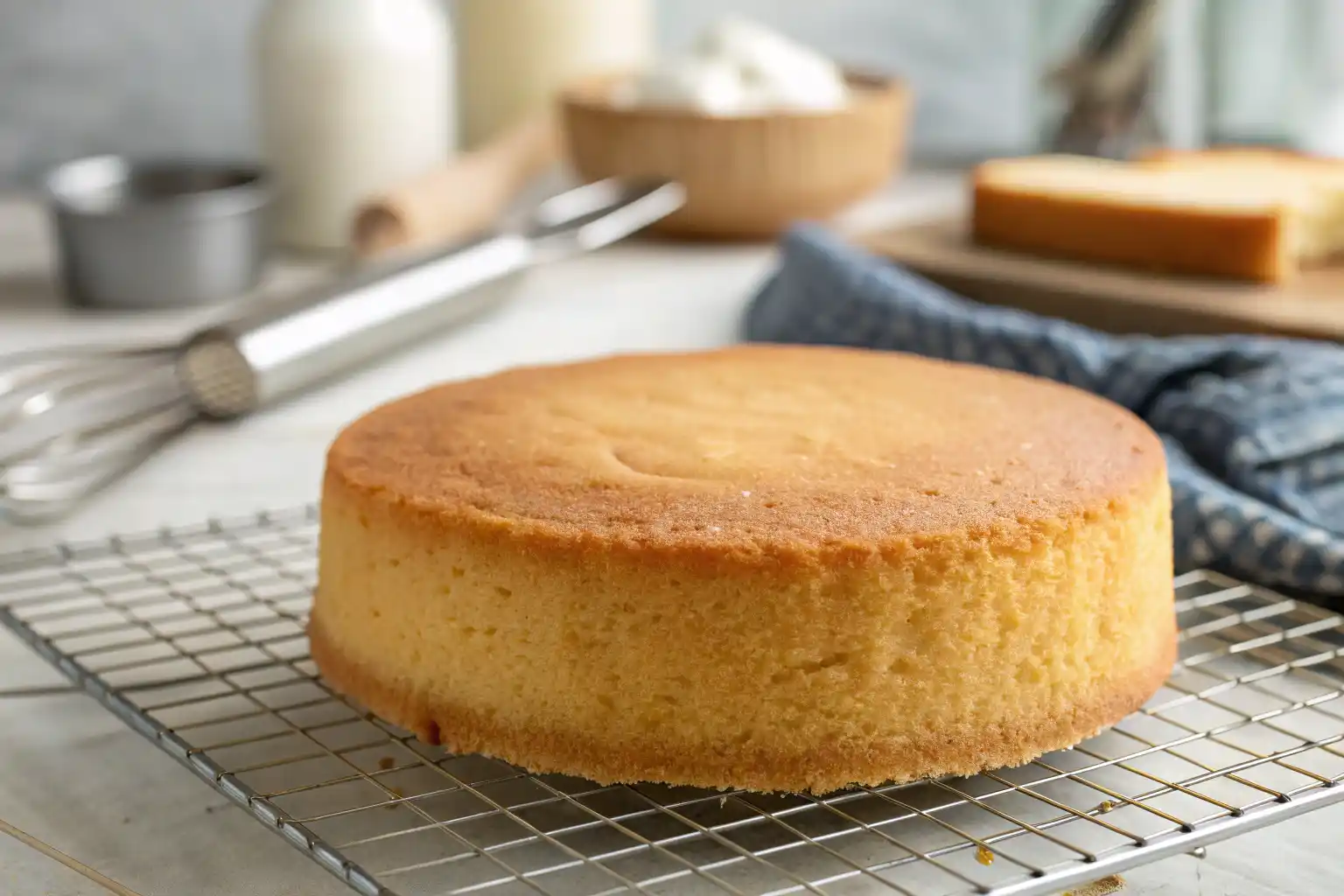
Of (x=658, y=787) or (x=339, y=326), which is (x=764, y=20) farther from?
(x=658, y=787)

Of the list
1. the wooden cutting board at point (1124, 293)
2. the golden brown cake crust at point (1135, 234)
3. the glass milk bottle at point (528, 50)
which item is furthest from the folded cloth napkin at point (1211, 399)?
the glass milk bottle at point (528, 50)

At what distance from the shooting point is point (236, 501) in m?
1.31

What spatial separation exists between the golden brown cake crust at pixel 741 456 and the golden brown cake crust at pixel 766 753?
101mm

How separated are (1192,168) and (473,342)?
2.79 ft

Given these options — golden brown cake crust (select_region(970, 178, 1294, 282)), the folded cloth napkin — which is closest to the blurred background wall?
golden brown cake crust (select_region(970, 178, 1294, 282))

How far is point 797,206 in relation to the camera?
2131 millimetres

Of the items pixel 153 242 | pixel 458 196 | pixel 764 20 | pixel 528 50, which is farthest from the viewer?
pixel 764 20

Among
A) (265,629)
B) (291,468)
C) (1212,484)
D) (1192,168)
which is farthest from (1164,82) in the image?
(265,629)

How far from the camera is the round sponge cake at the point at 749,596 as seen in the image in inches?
31.1

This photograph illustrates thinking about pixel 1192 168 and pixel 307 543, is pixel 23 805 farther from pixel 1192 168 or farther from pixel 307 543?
pixel 1192 168

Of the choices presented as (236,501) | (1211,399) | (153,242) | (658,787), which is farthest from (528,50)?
(658,787)

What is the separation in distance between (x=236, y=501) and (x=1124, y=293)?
0.86m

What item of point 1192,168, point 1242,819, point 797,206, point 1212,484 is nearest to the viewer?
point 1242,819

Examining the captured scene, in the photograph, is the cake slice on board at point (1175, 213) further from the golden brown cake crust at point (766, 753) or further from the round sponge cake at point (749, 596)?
the golden brown cake crust at point (766, 753)
